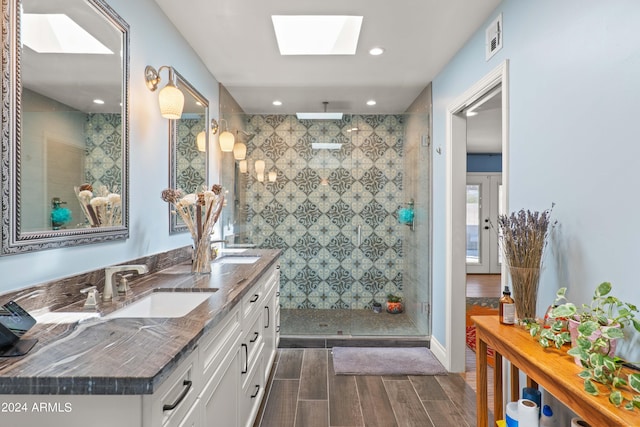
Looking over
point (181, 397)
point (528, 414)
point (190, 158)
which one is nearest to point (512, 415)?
point (528, 414)

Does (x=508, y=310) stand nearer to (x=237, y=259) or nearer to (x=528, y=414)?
(x=528, y=414)

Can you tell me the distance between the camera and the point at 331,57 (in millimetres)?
2824

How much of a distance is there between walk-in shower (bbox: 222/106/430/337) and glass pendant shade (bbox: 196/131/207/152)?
0.88 m

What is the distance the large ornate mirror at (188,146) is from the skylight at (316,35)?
0.81 m

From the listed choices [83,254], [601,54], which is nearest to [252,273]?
[83,254]

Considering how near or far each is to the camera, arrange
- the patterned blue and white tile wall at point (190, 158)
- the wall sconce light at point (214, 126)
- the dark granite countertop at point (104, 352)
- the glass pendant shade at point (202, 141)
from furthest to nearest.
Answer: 1. the wall sconce light at point (214, 126)
2. the glass pendant shade at point (202, 141)
3. the patterned blue and white tile wall at point (190, 158)
4. the dark granite countertop at point (104, 352)

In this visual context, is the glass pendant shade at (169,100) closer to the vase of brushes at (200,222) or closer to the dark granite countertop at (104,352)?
the vase of brushes at (200,222)

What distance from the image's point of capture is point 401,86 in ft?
11.4

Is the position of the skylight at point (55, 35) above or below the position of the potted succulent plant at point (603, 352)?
above

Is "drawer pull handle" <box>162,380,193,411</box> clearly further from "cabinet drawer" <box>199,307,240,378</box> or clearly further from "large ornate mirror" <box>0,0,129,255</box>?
"large ornate mirror" <box>0,0,129,255</box>

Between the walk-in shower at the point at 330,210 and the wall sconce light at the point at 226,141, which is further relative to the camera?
the walk-in shower at the point at 330,210

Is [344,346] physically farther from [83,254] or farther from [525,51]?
[525,51]

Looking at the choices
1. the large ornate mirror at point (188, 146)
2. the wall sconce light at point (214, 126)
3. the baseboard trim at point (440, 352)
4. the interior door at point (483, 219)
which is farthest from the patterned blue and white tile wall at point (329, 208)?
the interior door at point (483, 219)

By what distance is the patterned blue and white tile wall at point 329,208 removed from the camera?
396 centimetres
